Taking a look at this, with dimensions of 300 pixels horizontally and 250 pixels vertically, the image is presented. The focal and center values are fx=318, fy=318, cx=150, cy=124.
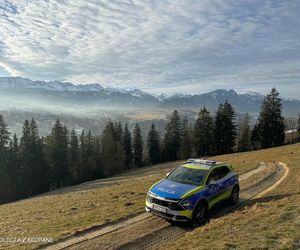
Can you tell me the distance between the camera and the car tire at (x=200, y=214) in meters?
14.1

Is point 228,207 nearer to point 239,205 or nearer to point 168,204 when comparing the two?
point 239,205

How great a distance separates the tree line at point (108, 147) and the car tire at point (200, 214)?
55.7m

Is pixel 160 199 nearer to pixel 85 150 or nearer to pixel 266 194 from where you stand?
pixel 266 194

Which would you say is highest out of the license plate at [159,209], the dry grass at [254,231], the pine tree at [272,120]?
the pine tree at [272,120]

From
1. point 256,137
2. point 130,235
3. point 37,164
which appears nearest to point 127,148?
point 37,164

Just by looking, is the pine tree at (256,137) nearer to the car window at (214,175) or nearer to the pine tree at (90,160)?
the pine tree at (90,160)

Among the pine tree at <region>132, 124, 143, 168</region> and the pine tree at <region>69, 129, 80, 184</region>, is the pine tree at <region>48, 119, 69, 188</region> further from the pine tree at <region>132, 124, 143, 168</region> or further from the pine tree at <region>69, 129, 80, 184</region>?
the pine tree at <region>132, 124, 143, 168</region>

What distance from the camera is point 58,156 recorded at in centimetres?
7238

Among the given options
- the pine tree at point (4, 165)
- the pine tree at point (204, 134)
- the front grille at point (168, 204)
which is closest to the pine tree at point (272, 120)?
the pine tree at point (204, 134)

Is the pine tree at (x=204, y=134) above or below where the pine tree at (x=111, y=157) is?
above

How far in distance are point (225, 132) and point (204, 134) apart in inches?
218

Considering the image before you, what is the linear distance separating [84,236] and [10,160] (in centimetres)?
5610

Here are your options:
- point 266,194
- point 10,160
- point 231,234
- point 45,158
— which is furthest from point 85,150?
point 231,234

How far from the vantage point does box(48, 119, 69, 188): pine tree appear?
71.9m
